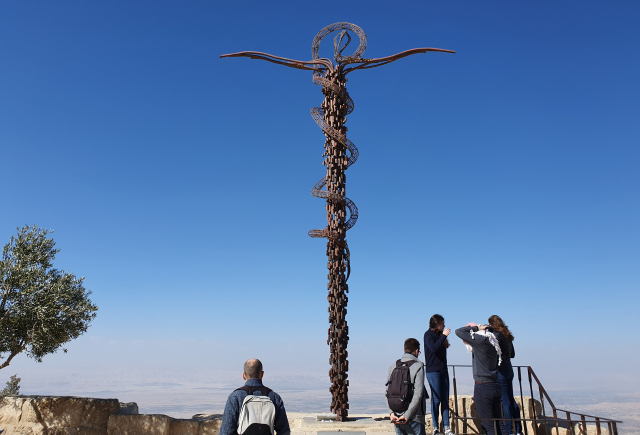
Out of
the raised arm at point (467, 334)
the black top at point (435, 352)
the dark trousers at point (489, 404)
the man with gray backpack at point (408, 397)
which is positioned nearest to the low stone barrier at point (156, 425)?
the black top at point (435, 352)

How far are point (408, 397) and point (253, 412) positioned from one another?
2487 mm

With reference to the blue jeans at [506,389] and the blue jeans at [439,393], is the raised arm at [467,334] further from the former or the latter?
the blue jeans at [506,389]

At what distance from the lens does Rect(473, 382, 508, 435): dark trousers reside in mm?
6457

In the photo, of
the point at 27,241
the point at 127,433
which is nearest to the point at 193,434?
the point at 127,433

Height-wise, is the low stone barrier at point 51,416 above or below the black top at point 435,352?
below

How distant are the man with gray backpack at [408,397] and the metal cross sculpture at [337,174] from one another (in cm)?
569

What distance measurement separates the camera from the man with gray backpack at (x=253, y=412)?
12.4 feet

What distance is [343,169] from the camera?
12539 mm

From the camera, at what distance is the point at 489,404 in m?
6.50

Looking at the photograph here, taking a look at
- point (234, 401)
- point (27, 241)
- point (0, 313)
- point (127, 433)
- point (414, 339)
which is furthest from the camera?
point (27, 241)

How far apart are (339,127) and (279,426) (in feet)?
32.4

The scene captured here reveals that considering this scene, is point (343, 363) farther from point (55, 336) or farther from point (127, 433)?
point (55, 336)

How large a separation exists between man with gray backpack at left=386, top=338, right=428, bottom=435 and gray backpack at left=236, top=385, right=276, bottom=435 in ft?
7.43

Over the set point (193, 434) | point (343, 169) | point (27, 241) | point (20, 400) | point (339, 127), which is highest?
point (339, 127)
